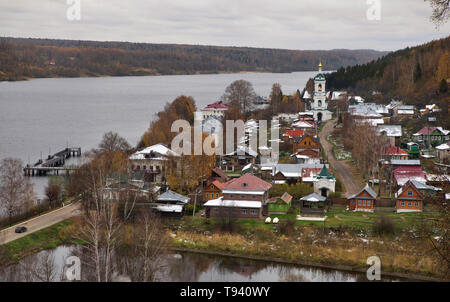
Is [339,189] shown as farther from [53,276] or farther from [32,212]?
[53,276]

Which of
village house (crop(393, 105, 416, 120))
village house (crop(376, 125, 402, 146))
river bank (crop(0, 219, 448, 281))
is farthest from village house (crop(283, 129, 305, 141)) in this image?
river bank (crop(0, 219, 448, 281))

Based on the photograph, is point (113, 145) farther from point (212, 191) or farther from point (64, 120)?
point (64, 120)

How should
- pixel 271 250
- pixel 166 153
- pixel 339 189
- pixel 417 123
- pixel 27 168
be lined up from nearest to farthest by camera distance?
1. pixel 271 250
2. pixel 339 189
3. pixel 166 153
4. pixel 27 168
5. pixel 417 123

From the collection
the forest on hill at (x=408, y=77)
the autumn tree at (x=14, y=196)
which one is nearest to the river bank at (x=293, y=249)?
the autumn tree at (x=14, y=196)

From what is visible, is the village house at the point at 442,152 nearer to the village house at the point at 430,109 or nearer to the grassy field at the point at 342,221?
the grassy field at the point at 342,221

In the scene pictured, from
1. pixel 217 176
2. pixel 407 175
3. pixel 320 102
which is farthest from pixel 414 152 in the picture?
pixel 320 102
